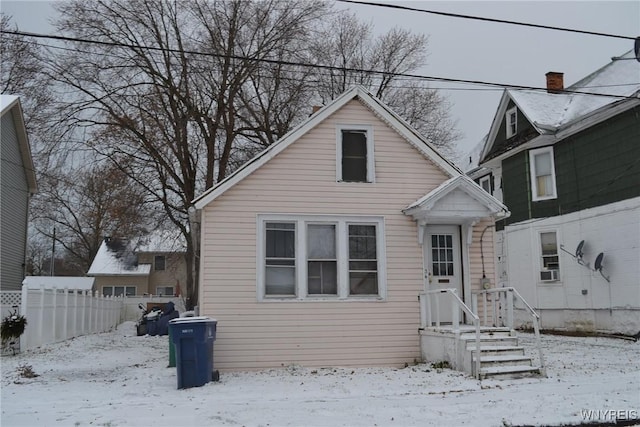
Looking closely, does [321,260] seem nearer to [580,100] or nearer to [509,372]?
[509,372]

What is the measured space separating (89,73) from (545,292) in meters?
19.3

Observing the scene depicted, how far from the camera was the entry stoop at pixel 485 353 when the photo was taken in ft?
33.1

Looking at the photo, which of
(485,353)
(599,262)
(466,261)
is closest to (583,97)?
(599,262)

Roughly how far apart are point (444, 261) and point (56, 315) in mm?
11572

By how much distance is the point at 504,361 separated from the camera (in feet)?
33.8

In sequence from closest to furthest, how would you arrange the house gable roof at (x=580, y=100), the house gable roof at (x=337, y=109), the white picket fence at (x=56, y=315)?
the house gable roof at (x=337, y=109) < the white picket fence at (x=56, y=315) < the house gable roof at (x=580, y=100)

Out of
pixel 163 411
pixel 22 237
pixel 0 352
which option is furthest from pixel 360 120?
pixel 22 237

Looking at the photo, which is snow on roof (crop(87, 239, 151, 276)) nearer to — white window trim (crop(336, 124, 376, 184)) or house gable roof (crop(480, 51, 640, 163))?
house gable roof (crop(480, 51, 640, 163))

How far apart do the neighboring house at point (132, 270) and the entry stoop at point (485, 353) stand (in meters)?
37.3

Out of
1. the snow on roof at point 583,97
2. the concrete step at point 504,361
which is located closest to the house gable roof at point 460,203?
the concrete step at point 504,361

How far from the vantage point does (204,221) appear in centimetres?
1170

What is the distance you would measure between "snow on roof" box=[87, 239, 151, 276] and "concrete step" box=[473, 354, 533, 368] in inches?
1603

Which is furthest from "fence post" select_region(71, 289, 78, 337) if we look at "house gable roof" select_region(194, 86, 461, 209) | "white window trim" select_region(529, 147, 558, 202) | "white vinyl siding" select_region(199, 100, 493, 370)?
"white window trim" select_region(529, 147, 558, 202)

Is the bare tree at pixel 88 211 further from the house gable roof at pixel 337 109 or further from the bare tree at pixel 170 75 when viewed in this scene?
the house gable roof at pixel 337 109
